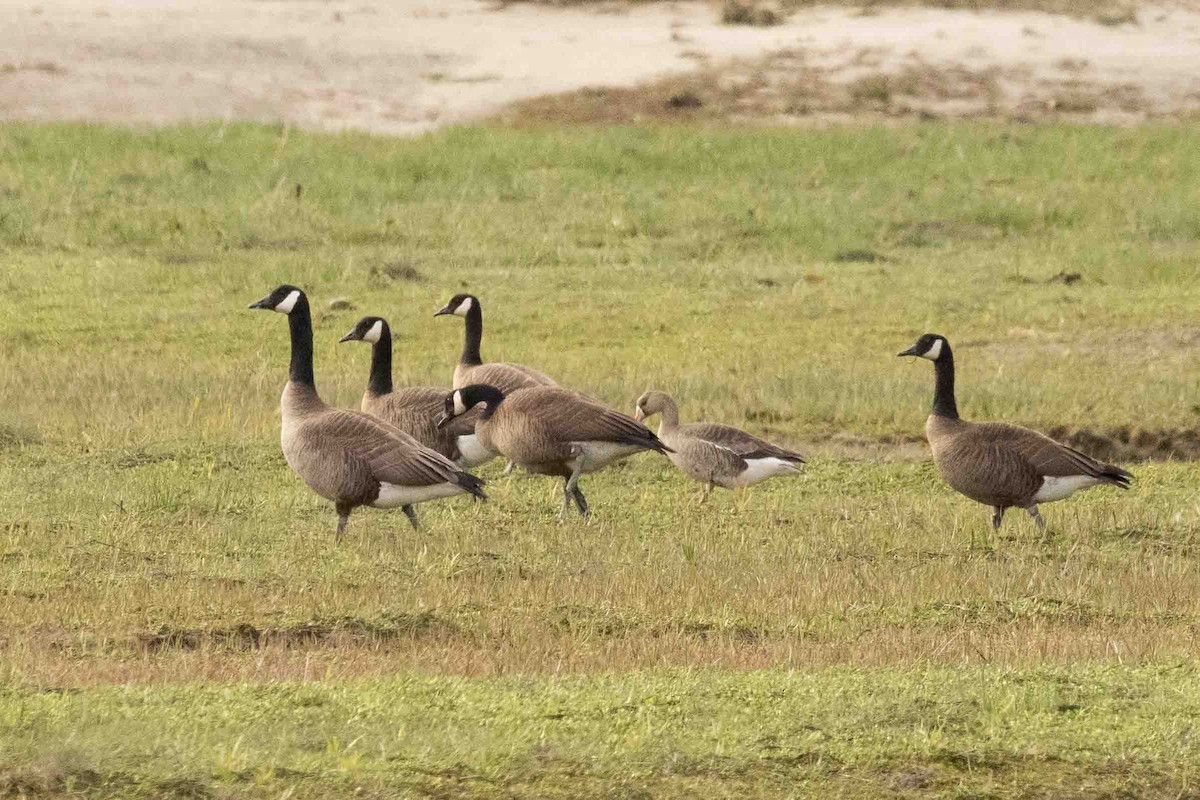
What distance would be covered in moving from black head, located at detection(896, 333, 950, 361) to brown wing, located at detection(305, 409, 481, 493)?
3.49m

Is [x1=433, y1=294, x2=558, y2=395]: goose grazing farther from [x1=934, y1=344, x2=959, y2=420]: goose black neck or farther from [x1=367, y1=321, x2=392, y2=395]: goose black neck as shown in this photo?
[x1=934, y1=344, x2=959, y2=420]: goose black neck

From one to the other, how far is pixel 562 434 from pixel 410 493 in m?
1.27

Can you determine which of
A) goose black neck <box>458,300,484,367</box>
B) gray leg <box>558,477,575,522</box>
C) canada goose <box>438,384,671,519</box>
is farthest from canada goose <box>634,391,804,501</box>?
goose black neck <box>458,300,484,367</box>

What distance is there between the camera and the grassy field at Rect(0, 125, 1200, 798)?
24.2 ft

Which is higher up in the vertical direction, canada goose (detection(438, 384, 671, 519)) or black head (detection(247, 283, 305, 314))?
black head (detection(247, 283, 305, 314))

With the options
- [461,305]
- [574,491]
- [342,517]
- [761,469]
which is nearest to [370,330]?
[461,305]

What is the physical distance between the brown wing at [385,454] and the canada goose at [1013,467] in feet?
9.80

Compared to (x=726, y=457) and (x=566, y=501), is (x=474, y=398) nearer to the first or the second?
(x=566, y=501)

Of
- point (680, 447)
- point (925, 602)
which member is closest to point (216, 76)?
point (680, 447)

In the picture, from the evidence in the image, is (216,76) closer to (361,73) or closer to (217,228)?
(361,73)

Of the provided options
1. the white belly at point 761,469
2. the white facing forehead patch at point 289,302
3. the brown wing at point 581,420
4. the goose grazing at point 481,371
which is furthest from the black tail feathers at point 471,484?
the white facing forehead patch at point 289,302

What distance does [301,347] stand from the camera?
42.7 feet

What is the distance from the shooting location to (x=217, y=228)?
76.2 ft

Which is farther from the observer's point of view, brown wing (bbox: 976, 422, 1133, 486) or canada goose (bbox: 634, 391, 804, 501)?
canada goose (bbox: 634, 391, 804, 501)
